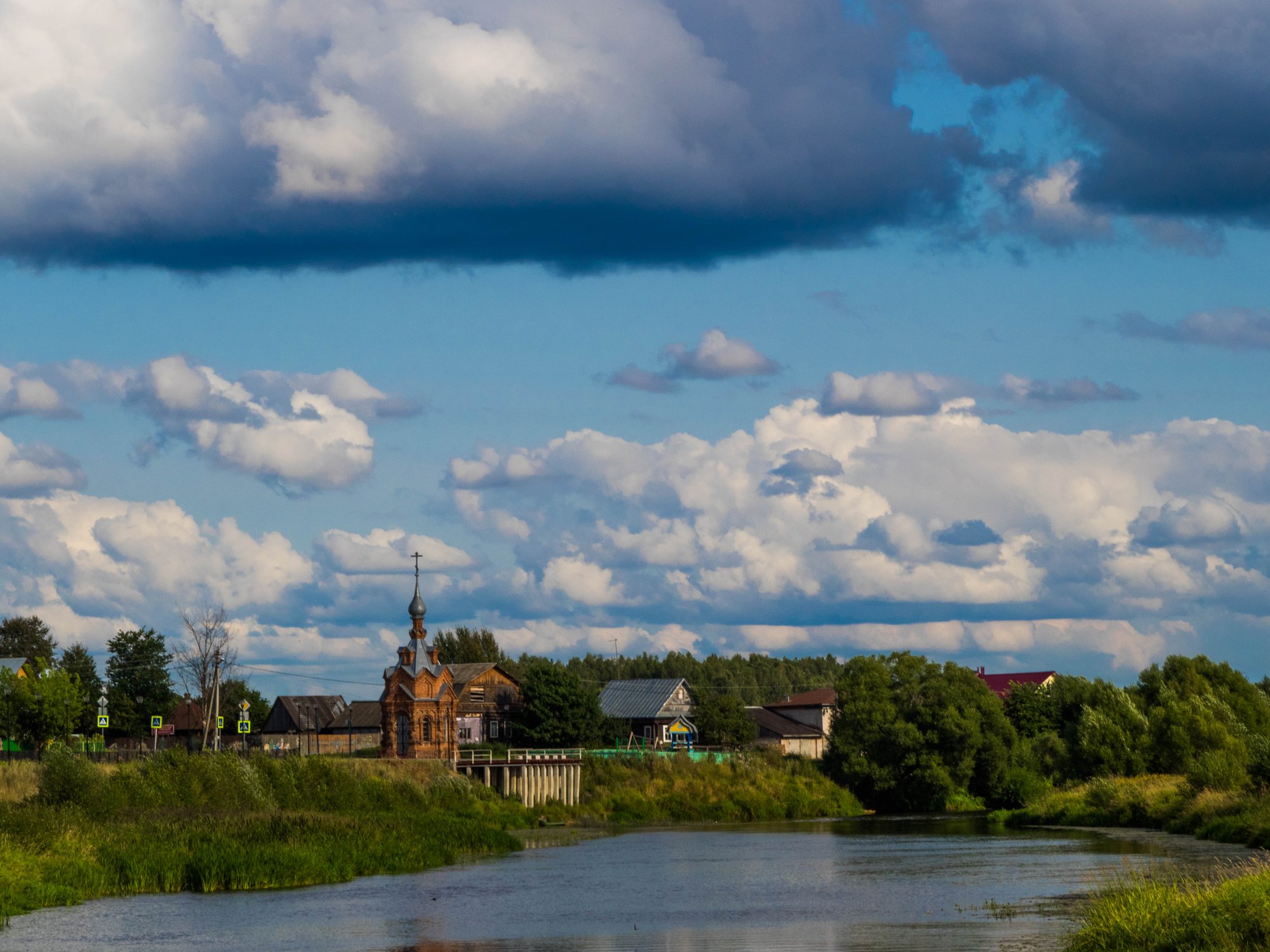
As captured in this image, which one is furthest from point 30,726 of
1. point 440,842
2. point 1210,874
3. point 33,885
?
point 1210,874

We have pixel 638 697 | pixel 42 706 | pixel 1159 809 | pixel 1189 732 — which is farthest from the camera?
pixel 638 697

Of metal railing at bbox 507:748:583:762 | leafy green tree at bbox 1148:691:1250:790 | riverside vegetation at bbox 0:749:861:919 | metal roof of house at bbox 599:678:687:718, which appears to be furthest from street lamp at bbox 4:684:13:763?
leafy green tree at bbox 1148:691:1250:790

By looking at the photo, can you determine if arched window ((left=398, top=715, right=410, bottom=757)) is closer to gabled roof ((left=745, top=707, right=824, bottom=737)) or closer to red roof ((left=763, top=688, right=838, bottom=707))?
gabled roof ((left=745, top=707, right=824, bottom=737))

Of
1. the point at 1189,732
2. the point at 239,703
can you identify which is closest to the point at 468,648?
the point at 239,703

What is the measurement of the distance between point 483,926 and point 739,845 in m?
36.3

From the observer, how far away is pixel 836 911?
137ft

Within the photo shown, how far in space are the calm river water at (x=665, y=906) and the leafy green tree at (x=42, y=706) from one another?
6142 centimetres

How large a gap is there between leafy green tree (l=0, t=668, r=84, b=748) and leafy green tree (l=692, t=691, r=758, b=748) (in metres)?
53.1

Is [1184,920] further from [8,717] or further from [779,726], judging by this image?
[779,726]

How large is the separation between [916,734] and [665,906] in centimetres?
6465

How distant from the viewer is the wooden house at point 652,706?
134875mm

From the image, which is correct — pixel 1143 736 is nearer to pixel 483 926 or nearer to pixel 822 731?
pixel 483 926

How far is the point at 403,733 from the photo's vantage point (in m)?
104

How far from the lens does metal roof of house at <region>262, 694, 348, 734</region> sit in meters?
155
